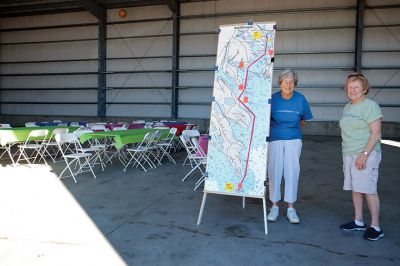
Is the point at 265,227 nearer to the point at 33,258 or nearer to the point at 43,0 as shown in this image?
the point at 33,258

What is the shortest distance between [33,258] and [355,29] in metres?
13.2

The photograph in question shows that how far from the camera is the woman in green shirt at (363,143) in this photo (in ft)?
9.58

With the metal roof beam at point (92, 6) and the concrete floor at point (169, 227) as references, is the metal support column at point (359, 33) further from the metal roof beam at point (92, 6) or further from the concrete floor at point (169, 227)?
the metal roof beam at point (92, 6)

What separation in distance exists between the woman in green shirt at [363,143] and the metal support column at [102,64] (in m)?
13.7

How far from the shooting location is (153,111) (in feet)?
49.7

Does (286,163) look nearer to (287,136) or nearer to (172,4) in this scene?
(287,136)

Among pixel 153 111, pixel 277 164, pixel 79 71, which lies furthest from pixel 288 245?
pixel 79 71

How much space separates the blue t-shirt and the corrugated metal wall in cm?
1047

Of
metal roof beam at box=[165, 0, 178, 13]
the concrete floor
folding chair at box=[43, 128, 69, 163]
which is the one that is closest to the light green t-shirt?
the concrete floor

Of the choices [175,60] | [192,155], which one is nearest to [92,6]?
[175,60]

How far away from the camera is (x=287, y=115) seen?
11.0 ft

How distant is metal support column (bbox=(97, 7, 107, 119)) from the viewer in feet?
50.4

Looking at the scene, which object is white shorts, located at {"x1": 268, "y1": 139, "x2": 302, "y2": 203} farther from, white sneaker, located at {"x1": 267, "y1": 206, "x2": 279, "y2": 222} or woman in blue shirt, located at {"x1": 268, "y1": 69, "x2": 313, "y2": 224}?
white sneaker, located at {"x1": 267, "y1": 206, "x2": 279, "y2": 222}

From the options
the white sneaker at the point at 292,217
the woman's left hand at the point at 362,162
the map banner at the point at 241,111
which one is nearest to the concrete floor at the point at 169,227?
the white sneaker at the point at 292,217
